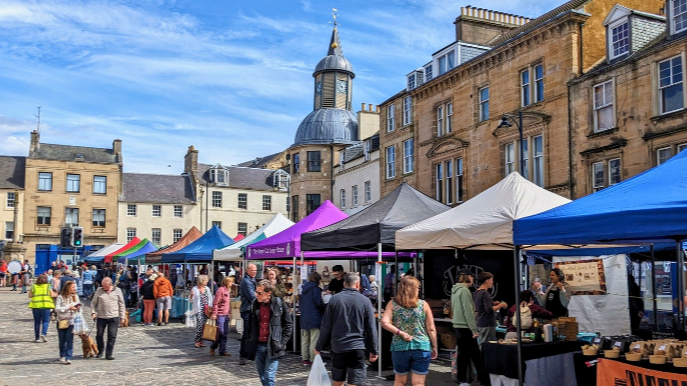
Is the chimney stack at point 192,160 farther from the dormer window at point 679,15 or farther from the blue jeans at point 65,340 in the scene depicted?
the blue jeans at point 65,340

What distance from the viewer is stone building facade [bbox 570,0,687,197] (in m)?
21.2

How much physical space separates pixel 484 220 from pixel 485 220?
3 cm

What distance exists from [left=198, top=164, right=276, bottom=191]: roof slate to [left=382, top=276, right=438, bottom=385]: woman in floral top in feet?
190

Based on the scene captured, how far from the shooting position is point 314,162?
50.6 meters

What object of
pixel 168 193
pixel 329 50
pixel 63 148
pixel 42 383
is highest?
pixel 329 50

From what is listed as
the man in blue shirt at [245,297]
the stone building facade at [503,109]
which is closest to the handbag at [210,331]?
the man in blue shirt at [245,297]

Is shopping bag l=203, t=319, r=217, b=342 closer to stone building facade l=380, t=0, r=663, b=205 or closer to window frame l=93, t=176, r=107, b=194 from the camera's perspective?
stone building facade l=380, t=0, r=663, b=205

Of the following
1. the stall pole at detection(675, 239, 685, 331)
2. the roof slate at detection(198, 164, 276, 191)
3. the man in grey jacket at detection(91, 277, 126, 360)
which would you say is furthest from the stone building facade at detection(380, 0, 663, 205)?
the roof slate at detection(198, 164, 276, 191)

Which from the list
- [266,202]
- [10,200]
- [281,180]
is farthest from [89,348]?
[281,180]

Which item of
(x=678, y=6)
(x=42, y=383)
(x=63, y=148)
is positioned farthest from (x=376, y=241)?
(x=63, y=148)

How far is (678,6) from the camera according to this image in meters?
22.1

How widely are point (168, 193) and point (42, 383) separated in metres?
53.9

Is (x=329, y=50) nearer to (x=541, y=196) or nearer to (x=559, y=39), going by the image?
(x=559, y=39)

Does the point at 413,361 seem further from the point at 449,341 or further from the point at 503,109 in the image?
the point at 503,109
